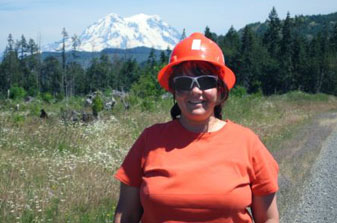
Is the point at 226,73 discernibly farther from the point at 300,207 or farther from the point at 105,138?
the point at 105,138

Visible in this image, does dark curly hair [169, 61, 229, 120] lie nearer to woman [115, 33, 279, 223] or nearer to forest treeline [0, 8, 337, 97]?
woman [115, 33, 279, 223]

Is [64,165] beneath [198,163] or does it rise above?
beneath

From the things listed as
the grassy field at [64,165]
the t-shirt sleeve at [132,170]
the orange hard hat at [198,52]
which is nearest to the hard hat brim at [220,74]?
the orange hard hat at [198,52]

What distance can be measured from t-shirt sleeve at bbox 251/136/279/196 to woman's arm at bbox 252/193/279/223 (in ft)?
0.13

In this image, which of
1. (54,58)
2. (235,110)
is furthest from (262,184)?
(54,58)

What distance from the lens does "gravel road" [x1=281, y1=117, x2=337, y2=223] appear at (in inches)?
276

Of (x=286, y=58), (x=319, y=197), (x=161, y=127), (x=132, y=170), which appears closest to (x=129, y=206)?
(x=132, y=170)

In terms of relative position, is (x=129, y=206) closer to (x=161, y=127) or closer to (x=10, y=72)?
(x=161, y=127)

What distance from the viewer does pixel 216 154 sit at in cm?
266

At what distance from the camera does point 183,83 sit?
278 cm

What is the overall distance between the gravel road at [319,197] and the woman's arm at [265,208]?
4130mm

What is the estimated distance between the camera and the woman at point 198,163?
257 centimetres

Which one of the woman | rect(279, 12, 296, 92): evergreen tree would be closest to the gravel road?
the woman

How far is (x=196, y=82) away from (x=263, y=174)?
551 mm
